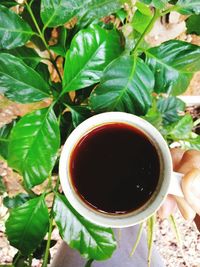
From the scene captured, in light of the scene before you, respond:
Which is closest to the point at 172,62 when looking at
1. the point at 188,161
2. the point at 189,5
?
the point at 189,5

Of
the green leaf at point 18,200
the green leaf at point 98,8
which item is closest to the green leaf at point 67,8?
the green leaf at point 98,8

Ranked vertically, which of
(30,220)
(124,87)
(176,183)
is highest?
(124,87)

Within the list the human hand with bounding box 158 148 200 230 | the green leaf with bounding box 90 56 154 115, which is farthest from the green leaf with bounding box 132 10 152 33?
the human hand with bounding box 158 148 200 230

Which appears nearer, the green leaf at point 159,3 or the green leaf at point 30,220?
the green leaf at point 159,3

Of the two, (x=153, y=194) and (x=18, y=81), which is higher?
(x=18, y=81)

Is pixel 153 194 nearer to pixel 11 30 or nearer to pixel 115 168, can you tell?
pixel 115 168

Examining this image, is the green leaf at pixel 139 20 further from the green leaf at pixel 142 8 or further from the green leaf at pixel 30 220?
the green leaf at pixel 30 220

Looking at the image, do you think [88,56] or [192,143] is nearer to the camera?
[88,56]
